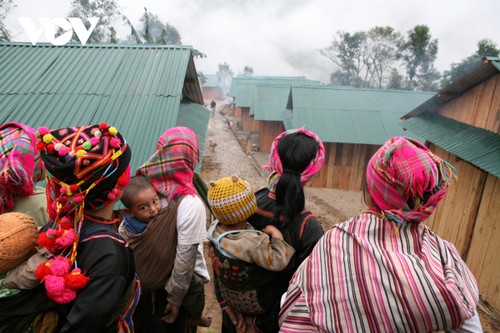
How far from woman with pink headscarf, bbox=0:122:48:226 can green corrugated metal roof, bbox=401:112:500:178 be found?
5.24 metres

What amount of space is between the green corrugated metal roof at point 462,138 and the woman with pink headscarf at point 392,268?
369cm

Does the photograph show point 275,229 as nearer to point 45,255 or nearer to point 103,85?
point 45,255

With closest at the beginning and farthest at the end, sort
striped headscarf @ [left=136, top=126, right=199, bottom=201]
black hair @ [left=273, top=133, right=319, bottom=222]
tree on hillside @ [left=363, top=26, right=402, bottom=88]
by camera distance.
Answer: black hair @ [left=273, top=133, right=319, bottom=222] < striped headscarf @ [left=136, top=126, right=199, bottom=201] < tree on hillside @ [left=363, top=26, right=402, bottom=88]

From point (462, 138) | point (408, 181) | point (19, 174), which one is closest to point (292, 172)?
point (408, 181)

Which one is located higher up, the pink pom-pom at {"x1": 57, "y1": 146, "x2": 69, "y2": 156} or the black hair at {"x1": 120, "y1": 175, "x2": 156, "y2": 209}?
the pink pom-pom at {"x1": 57, "y1": 146, "x2": 69, "y2": 156}

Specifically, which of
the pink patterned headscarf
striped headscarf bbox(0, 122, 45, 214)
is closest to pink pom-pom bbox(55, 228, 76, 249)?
striped headscarf bbox(0, 122, 45, 214)

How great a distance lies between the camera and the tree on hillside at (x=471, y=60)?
2327 centimetres

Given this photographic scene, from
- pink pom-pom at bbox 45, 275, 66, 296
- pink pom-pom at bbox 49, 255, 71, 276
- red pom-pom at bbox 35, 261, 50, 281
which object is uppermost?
pink pom-pom at bbox 49, 255, 71, 276

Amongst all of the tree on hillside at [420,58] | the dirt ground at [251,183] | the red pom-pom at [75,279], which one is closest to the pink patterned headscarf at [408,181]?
the red pom-pom at [75,279]

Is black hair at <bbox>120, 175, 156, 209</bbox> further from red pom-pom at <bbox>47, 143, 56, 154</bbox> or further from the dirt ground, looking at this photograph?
the dirt ground

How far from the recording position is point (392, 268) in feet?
4.07

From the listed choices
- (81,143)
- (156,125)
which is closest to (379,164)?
(81,143)

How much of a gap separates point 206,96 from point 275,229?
50.8 m

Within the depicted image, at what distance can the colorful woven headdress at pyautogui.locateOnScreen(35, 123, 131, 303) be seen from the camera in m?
1.25
